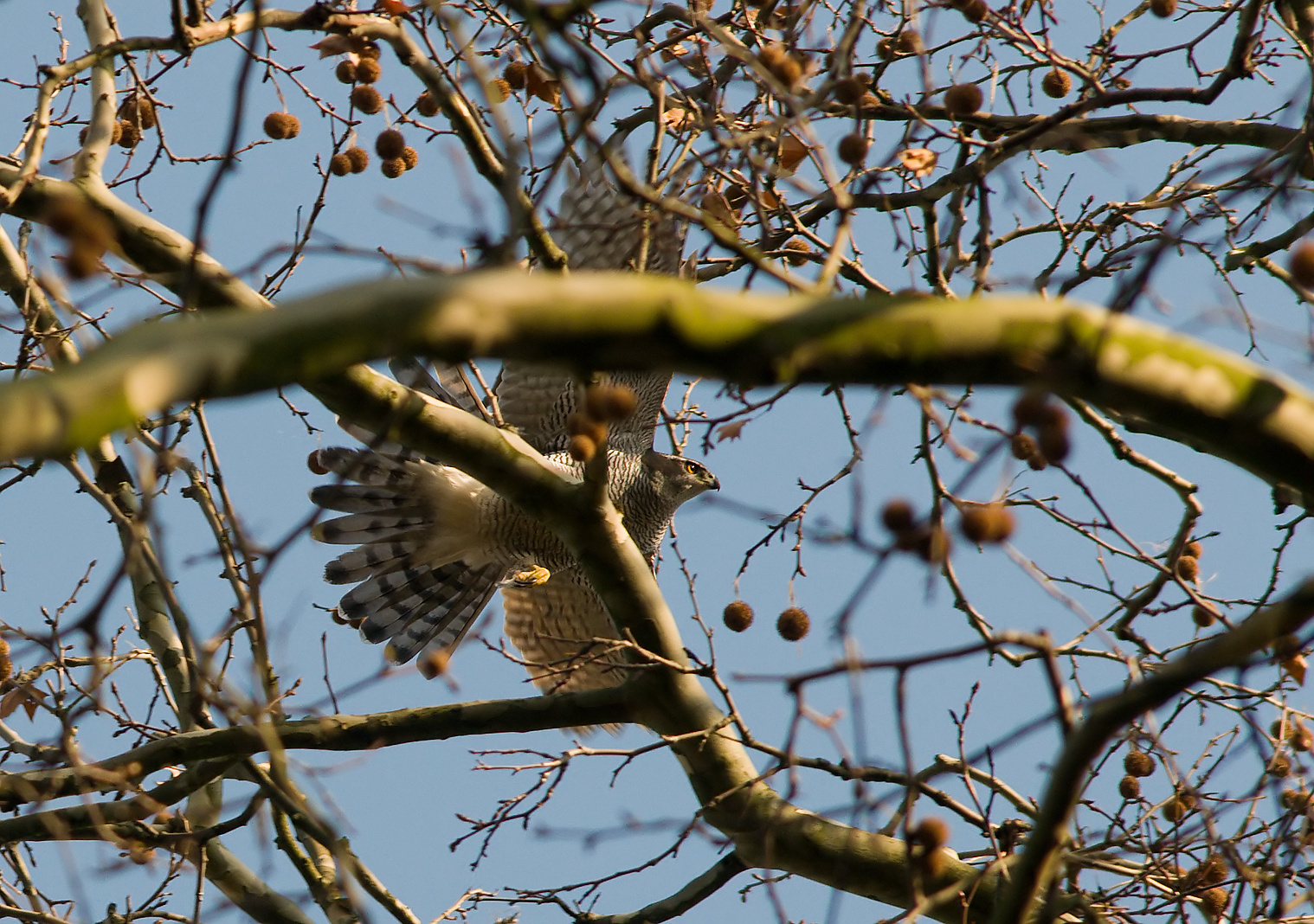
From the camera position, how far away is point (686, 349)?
178cm

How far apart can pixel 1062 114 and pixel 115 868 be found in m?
3.21

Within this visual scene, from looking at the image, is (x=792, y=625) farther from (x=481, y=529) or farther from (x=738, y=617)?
(x=481, y=529)

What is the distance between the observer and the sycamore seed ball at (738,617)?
4.24m

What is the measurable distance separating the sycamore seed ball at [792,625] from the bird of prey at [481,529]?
1631 millimetres

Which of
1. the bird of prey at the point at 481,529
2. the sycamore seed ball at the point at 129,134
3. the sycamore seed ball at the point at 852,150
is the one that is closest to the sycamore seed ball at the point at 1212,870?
the sycamore seed ball at the point at 852,150

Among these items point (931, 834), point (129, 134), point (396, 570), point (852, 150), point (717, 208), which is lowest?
point (931, 834)

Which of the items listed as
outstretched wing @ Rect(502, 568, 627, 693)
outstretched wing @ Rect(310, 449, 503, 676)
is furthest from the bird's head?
outstretched wing @ Rect(310, 449, 503, 676)

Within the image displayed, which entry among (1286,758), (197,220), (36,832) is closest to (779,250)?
(1286,758)

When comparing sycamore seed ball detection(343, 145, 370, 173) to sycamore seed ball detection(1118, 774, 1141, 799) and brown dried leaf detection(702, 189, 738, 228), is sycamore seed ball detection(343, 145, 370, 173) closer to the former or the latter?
brown dried leaf detection(702, 189, 738, 228)

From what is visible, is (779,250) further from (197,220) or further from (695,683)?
(197,220)

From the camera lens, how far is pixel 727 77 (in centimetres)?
433

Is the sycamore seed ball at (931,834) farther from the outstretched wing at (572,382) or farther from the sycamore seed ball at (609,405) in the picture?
the outstretched wing at (572,382)

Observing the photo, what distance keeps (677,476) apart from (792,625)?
2.37m

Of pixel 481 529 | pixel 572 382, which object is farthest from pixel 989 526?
pixel 481 529
